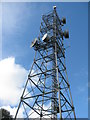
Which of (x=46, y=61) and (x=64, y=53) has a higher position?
(x=64, y=53)

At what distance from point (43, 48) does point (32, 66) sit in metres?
3.40

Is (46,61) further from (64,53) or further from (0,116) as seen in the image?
(0,116)

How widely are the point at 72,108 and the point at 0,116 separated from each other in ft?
53.9

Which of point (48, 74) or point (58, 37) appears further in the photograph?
point (58, 37)

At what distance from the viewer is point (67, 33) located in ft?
74.1

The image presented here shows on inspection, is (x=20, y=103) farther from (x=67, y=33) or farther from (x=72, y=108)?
(x=67, y=33)

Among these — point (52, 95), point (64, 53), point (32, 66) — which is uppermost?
point (64, 53)

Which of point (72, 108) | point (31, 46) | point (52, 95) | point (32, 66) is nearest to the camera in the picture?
point (72, 108)

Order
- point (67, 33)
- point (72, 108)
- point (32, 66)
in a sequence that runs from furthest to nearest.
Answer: point (67, 33) → point (32, 66) → point (72, 108)

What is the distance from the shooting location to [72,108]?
16.1m

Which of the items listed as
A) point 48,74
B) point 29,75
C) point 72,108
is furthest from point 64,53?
point 72,108

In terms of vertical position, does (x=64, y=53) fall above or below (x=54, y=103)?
above

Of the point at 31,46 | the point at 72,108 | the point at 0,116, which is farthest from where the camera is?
the point at 0,116

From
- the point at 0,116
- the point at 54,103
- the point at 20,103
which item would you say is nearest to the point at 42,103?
the point at 54,103
